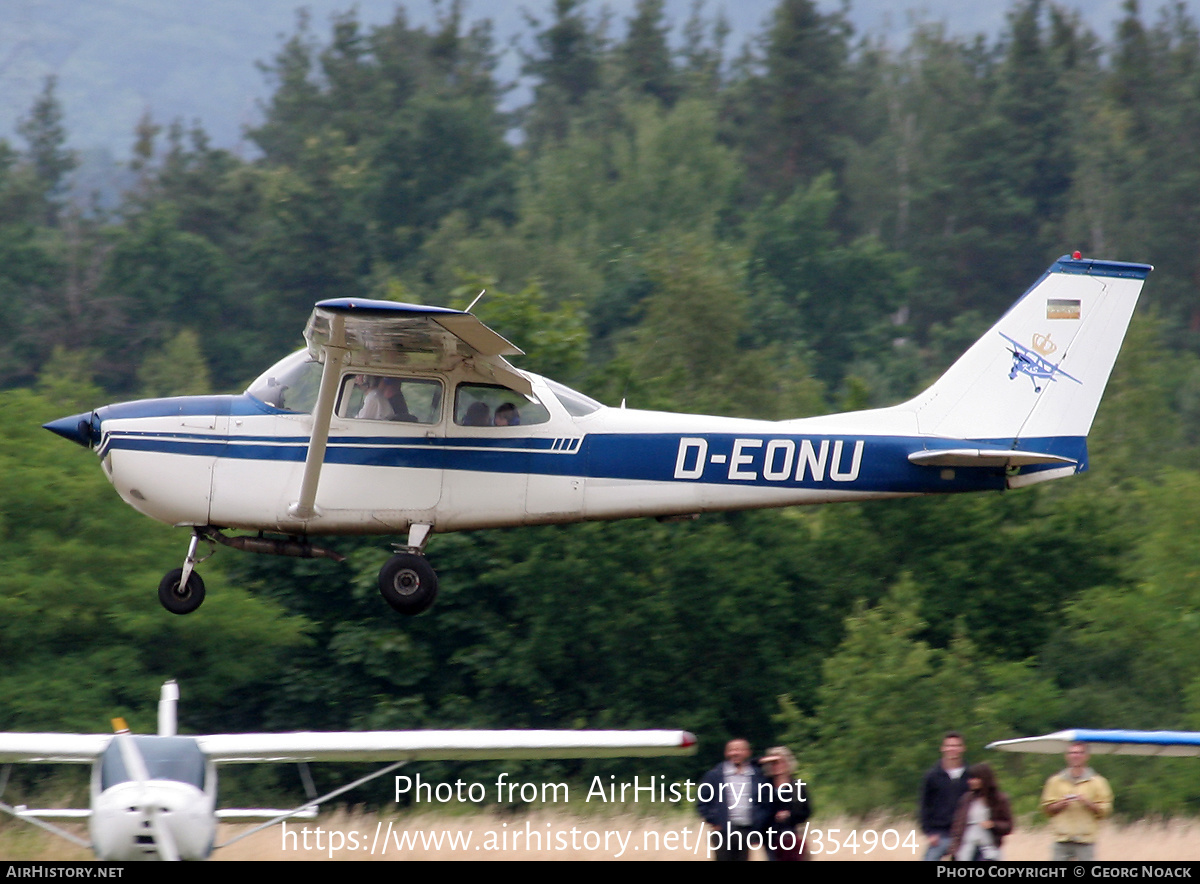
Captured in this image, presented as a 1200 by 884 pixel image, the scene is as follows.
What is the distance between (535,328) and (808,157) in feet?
182

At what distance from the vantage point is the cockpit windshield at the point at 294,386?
1334cm

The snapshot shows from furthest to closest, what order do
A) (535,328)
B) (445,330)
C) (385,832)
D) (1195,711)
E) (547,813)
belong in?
(535,328), (1195,711), (547,813), (385,832), (445,330)

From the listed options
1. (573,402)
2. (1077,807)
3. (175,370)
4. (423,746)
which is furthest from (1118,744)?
(175,370)

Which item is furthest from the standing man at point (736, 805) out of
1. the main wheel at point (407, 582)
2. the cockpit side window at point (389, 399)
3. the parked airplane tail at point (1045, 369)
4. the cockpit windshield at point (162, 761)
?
the parked airplane tail at point (1045, 369)

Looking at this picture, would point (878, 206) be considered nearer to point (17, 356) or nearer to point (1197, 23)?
point (1197, 23)

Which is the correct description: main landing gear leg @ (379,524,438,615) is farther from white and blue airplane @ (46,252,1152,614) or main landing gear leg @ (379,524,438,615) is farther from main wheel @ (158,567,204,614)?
main wheel @ (158,567,204,614)

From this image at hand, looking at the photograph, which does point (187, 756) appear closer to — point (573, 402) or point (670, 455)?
point (573, 402)

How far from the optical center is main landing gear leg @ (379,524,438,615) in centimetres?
1346

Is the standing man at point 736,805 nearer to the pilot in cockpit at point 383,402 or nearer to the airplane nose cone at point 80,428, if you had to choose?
the pilot in cockpit at point 383,402

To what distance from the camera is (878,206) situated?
7775 cm

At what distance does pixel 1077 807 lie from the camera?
358 inches

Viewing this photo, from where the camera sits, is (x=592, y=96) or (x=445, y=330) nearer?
(x=445, y=330)

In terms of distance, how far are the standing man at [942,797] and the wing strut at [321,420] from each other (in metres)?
5.63

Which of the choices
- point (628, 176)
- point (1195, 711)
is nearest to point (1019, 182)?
point (628, 176)
